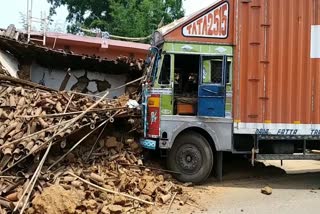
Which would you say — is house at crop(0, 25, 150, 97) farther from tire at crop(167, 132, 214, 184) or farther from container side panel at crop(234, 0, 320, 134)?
container side panel at crop(234, 0, 320, 134)

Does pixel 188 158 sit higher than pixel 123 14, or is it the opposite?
pixel 123 14

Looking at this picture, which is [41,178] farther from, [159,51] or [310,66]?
[310,66]

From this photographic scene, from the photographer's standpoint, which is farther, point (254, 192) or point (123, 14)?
point (123, 14)

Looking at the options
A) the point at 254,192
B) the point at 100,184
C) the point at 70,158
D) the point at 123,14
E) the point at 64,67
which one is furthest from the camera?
the point at 123,14

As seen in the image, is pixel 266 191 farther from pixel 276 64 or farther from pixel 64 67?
pixel 64 67

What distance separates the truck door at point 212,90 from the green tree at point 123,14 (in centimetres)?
1703

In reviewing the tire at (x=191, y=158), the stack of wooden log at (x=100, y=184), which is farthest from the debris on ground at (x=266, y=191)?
the stack of wooden log at (x=100, y=184)

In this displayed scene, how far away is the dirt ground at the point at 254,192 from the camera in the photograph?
822 centimetres

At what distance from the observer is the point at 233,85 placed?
966 cm

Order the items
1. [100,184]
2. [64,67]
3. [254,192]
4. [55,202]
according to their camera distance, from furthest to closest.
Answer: [64,67]
[254,192]
[100,184]
[55,202]

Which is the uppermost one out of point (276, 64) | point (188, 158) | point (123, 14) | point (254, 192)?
point (123, 14)

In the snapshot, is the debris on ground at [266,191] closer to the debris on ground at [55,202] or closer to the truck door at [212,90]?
the truck door at [212,90]

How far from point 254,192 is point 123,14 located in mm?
19867

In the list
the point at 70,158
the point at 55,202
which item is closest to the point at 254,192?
the point at 70,158
